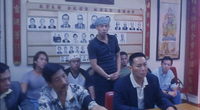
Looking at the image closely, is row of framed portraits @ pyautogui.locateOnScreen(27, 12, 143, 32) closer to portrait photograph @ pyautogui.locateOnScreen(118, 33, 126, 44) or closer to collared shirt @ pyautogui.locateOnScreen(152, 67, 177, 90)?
portrait photograph @ pyautogui.locateOnScreen(118, 33, 126, 44)

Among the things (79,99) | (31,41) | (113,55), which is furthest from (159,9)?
(79,99)

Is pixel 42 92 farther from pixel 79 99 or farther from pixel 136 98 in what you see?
pixel 136 98

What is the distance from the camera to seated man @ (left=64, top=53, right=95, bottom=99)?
3.02 meters

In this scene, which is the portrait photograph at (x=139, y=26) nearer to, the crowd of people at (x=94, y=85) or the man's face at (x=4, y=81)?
the crowd of people at (x=94, y=85)

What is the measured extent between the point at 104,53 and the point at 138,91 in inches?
36.0

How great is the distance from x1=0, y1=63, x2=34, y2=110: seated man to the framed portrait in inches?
118

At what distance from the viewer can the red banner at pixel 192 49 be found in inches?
165

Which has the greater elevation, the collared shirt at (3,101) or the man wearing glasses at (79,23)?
the man wearing glasses at (79,23)

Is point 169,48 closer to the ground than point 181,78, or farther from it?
farther from it

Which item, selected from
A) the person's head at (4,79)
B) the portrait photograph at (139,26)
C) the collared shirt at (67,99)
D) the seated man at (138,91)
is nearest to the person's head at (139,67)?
the seated man at (138,91)

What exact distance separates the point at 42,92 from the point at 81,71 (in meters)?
1.56

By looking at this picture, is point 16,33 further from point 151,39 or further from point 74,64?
point 151,39

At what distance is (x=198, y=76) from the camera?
165 inches

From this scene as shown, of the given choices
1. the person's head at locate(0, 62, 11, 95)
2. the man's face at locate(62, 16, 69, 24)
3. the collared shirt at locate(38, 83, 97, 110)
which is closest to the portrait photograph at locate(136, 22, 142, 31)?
the man's face at locate(62, 16, 69, 24)
